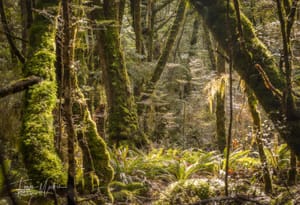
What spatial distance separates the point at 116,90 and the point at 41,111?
5261mm

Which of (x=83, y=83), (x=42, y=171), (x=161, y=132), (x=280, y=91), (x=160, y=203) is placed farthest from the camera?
(x=161, y=132)

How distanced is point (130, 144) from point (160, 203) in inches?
168

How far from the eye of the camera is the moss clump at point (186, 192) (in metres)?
5.39

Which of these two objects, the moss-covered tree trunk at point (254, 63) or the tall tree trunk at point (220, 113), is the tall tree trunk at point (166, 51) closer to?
the tall tree trunk at point (220, 113)

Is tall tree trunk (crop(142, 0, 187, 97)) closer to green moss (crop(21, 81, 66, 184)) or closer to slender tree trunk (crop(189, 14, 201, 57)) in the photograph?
slender tree trunk (crop(189, 14, 201, 57))

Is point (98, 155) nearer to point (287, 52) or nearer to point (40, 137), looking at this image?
point (40, 137)

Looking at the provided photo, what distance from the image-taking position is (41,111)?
4.39m

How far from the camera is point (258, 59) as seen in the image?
5.16m

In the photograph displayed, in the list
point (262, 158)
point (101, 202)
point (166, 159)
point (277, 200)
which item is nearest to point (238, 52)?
point (262, 158)

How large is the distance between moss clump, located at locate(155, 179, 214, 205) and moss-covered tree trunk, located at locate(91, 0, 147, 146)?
386cm

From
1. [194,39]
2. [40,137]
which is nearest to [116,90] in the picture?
[40,137]

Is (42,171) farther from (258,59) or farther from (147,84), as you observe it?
(147,84)

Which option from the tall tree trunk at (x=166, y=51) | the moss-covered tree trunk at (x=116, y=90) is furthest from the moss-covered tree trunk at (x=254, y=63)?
the tall tree trunk at (x=166, y=51)

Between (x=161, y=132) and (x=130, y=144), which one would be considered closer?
(x=130, y=144)
